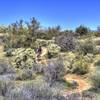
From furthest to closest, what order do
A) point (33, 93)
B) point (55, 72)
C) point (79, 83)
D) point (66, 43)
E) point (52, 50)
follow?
1. point (66, 43)
2. point (52, 50)
3. point (79, 83)
4. point (55, 72)
5. point (33, 93)

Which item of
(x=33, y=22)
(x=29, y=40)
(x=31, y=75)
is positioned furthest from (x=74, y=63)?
(x=33, y=22)

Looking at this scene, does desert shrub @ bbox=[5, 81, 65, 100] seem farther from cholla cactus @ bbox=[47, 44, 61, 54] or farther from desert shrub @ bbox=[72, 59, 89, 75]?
cholla cactus @ bbox=[47, 44, 61, 54]

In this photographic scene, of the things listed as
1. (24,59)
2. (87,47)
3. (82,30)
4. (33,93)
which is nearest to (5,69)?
(24,59)

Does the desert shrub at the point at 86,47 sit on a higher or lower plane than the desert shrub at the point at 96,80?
higher

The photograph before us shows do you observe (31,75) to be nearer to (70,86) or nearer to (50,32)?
(70,86)

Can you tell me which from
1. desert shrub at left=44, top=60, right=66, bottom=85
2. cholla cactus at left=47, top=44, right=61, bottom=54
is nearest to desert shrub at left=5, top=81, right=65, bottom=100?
desert shrub at left=44, top=60, right=66, bottom=85

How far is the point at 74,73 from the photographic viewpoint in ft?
64.2

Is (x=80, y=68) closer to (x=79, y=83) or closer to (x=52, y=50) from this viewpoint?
(x=79, y=83)

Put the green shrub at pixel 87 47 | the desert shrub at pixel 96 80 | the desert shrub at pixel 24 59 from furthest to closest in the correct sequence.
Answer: the green shrub at pixel 87 47 < the desert shrub at pixel 24 59 < the desert shrub at pixel 96 80

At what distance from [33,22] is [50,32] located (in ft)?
9.33

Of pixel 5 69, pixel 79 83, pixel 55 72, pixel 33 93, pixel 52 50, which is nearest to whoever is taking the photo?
pixel 33 93

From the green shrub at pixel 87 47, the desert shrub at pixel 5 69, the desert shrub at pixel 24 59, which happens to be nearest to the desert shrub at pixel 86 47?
the green shrub at pixel 87 47

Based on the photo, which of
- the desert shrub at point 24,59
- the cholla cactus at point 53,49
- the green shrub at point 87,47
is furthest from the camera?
the green shrub at point 87,47

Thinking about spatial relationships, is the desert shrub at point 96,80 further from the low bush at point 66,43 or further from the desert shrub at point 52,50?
the low bush at point 66,43
